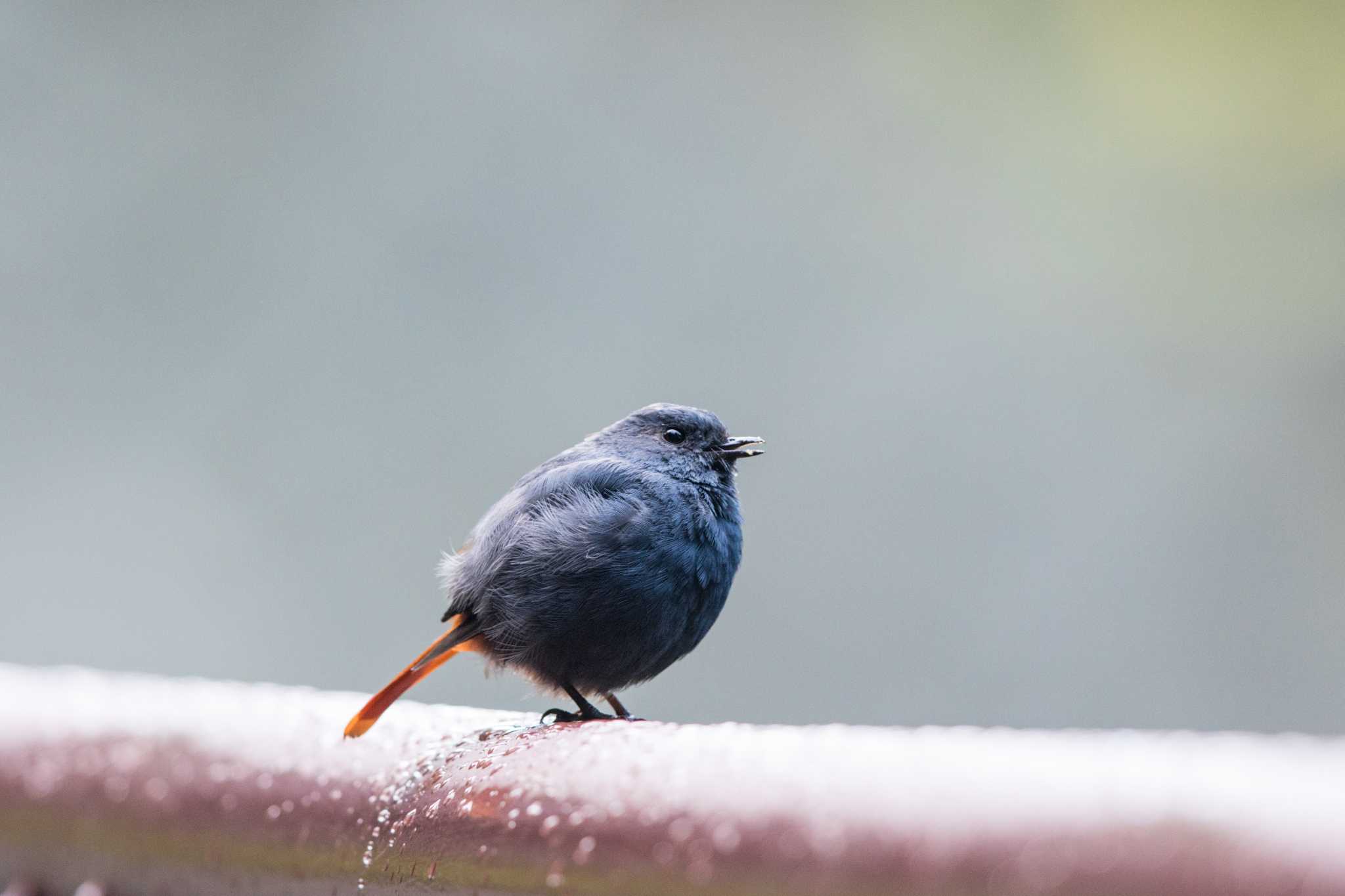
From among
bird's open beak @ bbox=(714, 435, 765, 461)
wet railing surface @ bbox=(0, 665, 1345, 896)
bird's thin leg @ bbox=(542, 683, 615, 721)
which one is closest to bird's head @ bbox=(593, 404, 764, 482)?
bird's open beak @ bbox=(714, 435, 765, 461)

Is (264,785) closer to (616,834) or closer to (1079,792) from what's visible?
(616,834)

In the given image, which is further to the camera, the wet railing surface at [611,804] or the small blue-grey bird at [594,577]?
the small blue-grey bird at [594,577]

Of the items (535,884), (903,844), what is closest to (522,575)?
(535,884)

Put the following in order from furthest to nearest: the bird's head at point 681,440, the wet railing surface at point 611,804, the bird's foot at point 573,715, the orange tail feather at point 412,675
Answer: the bird's head at point 681,440
the bird's foot at point 573,715
the orange tail feather at point 412,675
the wet railing surface at point 611,804

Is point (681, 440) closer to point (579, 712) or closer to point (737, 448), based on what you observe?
point (737, 448)

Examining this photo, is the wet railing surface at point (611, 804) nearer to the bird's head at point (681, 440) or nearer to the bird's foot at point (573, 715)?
the bird's foot at point (573, 715)

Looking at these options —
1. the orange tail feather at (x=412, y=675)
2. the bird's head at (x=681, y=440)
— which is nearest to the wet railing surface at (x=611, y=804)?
the orange tail feather at (x=412, y=675)

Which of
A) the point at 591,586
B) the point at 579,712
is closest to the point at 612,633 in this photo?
the point at 591,586

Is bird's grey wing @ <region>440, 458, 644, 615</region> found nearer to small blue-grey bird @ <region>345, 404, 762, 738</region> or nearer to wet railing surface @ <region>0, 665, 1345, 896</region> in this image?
small blue-grey bird @ <region>345, 404, 762, 738</region>
